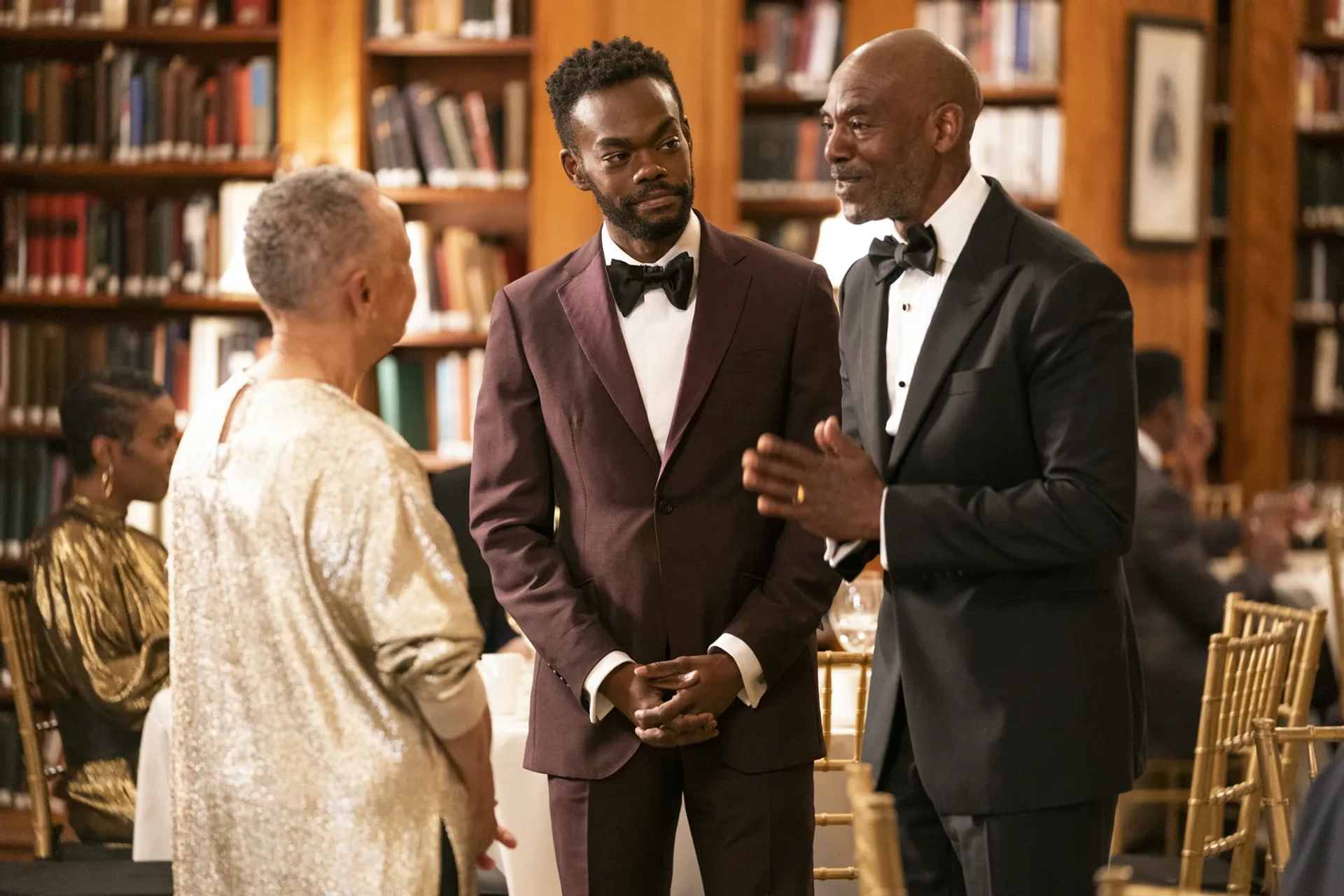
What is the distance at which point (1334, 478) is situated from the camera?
21.8ft

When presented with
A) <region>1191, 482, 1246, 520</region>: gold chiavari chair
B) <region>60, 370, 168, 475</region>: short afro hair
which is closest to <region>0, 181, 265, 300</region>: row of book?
<region>60, 370, 168, 475</region>: short afro hair

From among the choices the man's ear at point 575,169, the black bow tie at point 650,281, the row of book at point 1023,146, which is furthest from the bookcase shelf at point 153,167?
the black bow tie at point 650,281

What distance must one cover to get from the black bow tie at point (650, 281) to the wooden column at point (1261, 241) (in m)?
4.91

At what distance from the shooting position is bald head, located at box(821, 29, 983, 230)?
77.2 inches

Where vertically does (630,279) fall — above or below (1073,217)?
below

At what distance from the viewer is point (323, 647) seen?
5.55ft

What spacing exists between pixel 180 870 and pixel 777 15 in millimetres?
4425

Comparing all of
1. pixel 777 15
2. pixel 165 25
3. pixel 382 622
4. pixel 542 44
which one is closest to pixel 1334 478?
pixel 777 15

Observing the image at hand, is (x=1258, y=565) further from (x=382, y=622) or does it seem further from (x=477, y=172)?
(x=382, y=622)

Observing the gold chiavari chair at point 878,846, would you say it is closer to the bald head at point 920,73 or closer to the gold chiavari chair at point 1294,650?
the bald head at point 920,73

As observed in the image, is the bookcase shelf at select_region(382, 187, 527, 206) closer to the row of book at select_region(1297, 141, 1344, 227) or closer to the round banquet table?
the round banquet table

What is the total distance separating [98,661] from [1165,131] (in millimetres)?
4270

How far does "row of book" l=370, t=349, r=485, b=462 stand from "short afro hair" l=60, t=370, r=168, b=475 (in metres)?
1.38

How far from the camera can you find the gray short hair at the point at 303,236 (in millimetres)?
1752
